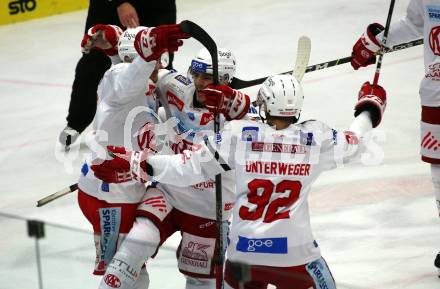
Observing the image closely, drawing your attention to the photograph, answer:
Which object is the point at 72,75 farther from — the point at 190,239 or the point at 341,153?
the point at 341,153

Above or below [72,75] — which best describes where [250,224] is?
above

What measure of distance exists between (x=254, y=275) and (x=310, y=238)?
56 cm

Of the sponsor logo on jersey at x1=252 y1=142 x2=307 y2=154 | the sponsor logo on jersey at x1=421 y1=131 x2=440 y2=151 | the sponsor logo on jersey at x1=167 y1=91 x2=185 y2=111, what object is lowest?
the sponsor logo on jersey at x1=421 y1=131 x2=440 y2=151

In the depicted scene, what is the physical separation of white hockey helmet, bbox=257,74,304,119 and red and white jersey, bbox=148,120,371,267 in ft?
0.18

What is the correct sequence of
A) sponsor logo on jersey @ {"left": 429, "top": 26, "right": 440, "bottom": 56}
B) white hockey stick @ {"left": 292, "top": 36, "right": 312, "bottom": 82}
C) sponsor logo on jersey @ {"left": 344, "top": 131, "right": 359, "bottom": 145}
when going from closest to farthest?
sponsor logo on jersey @ {"left": 344, "top": 131, "right": 359, "bottom": 145}, sponsor logo on jersey @ {"left": 429, "top": 26, "right": 440, "bottom": 56}, white hockey stick @ {"left": 292, "top": 36, "right": 312, "bottom": 82}

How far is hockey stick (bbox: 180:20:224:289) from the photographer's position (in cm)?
369

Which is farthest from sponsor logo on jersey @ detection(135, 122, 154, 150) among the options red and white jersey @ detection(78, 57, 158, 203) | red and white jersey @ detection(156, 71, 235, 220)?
red and white jersey @ detection(156, 71, 235, 220)

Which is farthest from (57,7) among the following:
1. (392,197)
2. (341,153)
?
(341,153)

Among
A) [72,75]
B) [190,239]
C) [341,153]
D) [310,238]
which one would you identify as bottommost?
[72,75]

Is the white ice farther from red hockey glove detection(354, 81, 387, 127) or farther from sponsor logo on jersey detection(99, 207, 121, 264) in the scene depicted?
red hockey glove detection(354, 81, 387, 127)

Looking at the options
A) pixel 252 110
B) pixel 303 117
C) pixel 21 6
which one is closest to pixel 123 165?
pixel 252 110

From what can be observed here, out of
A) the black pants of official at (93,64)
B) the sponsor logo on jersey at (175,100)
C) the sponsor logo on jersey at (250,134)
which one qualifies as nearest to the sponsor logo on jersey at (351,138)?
the sponsor logo on jersey at (250,134)

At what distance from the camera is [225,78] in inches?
159

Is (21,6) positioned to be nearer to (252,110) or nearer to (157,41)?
(252,110)
